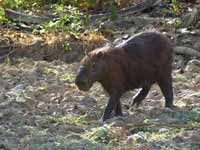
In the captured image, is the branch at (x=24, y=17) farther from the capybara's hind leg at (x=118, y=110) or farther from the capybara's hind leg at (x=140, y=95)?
the capybara's hind leg at (x=118, y=110)

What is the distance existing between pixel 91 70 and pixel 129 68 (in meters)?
0.59

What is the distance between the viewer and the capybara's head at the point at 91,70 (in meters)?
7.06

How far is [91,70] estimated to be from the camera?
7.15 metres

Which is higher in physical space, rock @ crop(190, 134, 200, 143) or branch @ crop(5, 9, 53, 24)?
branch @ crop(5, 9, 53, 24)

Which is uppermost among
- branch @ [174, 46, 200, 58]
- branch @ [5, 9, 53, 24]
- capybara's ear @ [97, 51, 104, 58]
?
capybara's ear @ [97, 51, 104, 58]

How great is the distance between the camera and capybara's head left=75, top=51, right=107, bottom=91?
7.06m

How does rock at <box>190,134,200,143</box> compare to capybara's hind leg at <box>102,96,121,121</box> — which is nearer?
rock at <box>190,134,200,143</box>

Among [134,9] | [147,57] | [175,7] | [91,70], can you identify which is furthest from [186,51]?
[91,70]

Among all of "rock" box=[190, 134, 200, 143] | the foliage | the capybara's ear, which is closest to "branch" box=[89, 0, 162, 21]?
the foliage

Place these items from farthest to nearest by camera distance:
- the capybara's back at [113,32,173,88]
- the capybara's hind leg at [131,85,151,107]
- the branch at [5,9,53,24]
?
1. the branch at [5,9,53,24]
2. the capybara's hind leg at [131,85,151,107]
3. the capybara's back at [113,32,173,88]

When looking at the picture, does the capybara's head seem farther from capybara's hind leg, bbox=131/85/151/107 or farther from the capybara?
capybara's hind leg, bbox=131/85/151/107

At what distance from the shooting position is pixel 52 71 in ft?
31.4

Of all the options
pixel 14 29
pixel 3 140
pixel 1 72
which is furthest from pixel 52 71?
pixel 3 140

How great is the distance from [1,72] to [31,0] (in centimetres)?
383
